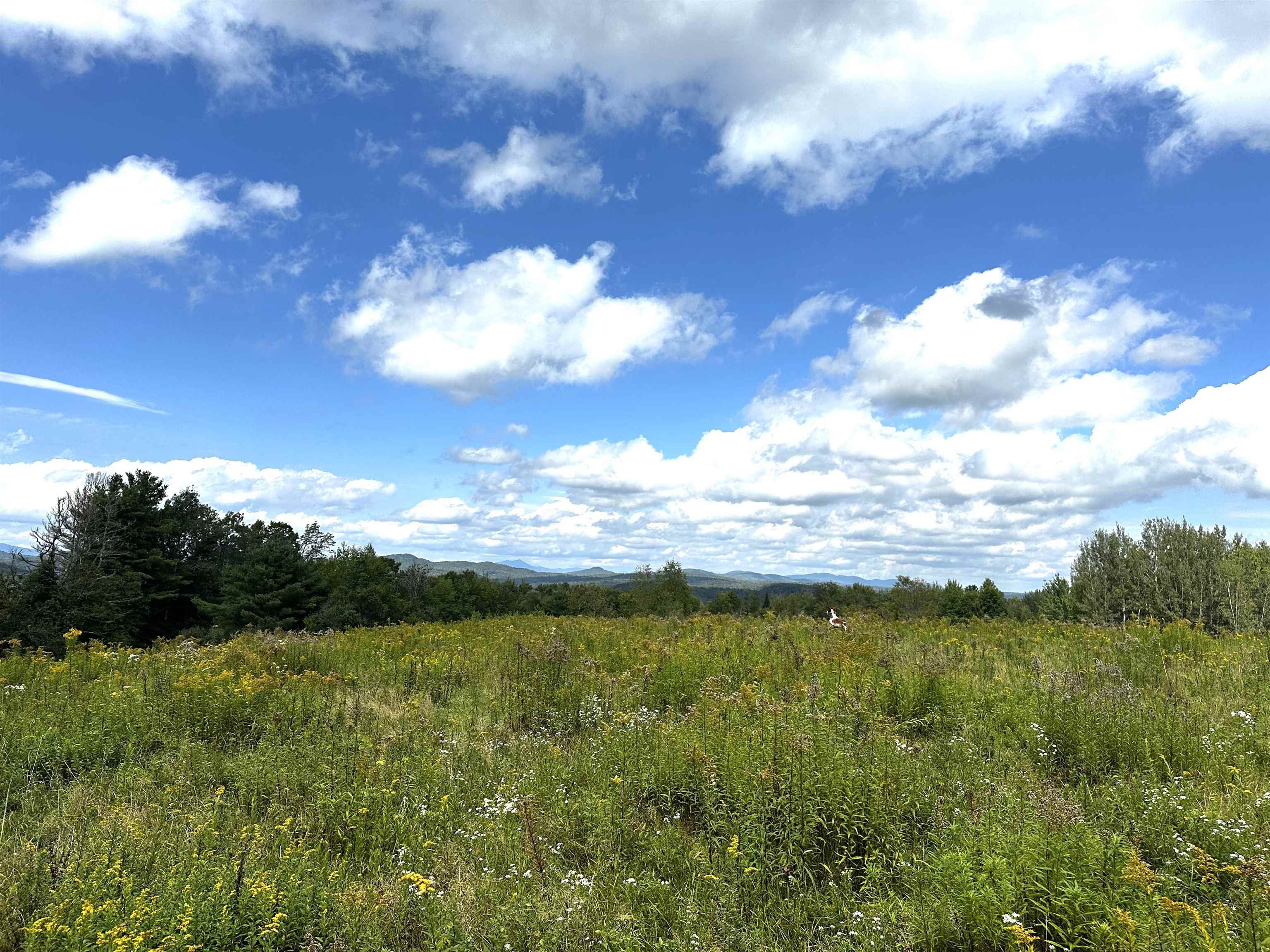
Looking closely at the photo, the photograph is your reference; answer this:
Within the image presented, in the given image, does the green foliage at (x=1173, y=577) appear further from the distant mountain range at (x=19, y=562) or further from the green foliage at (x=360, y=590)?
the distant mountain range at (x=19, y=562)

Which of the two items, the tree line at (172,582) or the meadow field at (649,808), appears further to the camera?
the tree line at (172,582)

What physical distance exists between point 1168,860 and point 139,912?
5.78 m

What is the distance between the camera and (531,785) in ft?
18.2

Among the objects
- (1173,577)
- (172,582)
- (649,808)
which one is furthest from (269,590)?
(1173,577)

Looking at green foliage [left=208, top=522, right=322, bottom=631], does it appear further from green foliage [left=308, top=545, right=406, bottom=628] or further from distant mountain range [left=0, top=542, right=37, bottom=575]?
distant mountain range [left=0, top=542, right=37, bottom=575]

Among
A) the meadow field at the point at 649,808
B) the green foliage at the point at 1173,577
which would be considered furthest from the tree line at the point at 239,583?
the meadow field at the point at 649,808

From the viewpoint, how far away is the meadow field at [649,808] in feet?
Answer: 11.6

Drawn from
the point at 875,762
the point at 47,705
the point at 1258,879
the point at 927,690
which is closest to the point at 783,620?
the point at 927,690

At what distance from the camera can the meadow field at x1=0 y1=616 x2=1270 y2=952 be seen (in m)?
3.52

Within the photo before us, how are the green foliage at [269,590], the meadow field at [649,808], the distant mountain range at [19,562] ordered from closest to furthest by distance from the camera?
1. the meadow field at [649,808]
2. the distant mountain range at [19,562]
3. the green foliage at [269,590]

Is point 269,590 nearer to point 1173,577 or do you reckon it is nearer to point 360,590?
point 360,590

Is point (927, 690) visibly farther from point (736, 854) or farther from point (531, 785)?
point (531, 785)

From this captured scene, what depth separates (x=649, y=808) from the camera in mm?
5105

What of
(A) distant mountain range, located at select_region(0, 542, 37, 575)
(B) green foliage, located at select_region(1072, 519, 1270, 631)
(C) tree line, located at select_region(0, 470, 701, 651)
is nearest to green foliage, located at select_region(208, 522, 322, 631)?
(C) tree line, located at select_region(0, 470, 701, 651)
